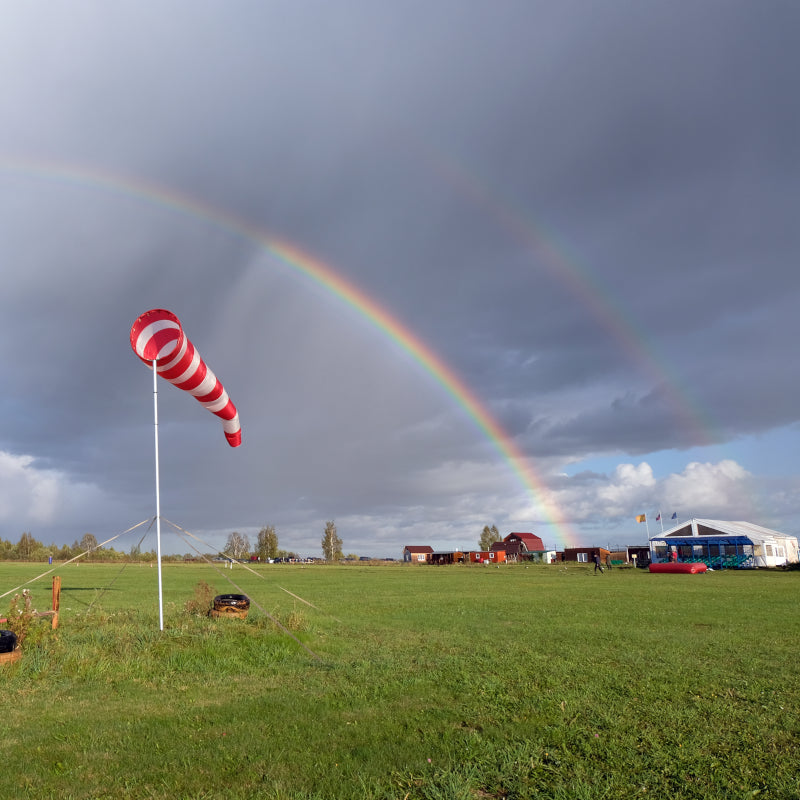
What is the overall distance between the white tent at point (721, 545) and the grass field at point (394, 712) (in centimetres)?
6321

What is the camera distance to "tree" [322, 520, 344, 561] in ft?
568

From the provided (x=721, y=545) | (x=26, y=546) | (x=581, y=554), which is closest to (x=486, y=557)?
(x=581, y=554)

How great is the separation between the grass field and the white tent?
6321 cm

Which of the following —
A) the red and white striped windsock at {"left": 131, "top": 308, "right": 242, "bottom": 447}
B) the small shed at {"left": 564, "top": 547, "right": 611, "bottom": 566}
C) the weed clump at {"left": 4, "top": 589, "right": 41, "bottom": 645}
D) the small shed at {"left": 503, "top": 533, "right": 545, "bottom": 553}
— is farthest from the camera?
the small shed at {"left": 503, "top": 533, "right": 545, "bottom": 553}

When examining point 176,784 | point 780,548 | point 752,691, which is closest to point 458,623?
point 752,691

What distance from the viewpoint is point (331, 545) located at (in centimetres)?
17338

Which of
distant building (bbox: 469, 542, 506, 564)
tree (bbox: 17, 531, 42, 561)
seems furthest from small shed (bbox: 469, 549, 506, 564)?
tree (bbox: 17, 531, 42, 561)

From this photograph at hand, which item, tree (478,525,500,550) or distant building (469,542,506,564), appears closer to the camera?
distant building (469,542,506,564)

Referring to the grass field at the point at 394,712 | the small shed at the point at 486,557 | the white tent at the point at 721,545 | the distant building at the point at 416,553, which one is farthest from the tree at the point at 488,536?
the grass field at the point at 394,712

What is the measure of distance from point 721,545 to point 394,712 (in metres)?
77.9

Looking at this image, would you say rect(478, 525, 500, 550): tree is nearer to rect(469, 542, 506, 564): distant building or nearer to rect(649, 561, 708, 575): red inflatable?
rect(469, 542, 506, 564): distant building

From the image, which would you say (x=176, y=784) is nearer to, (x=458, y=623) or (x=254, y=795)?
(x=254, y=795)

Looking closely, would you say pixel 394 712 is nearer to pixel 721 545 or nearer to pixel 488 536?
pixel 721 545

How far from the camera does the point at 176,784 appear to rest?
5.97 meters
